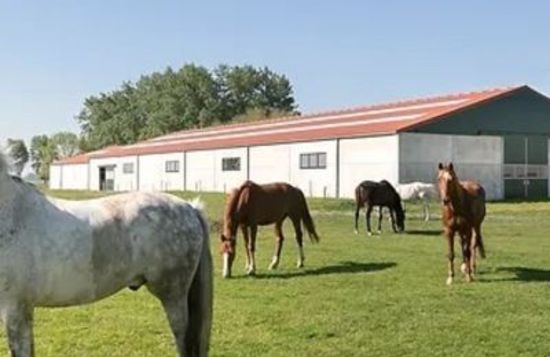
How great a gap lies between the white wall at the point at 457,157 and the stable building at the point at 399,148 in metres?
0.05

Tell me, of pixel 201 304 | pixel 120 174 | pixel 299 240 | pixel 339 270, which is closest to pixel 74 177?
pixel 120 174

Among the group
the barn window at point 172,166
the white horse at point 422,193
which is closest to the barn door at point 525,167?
the white horse at point 422,193

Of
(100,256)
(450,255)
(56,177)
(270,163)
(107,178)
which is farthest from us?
(56,177)

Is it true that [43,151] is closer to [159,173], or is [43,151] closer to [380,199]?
[159,173]

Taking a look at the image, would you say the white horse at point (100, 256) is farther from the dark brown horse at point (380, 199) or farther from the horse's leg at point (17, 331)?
the dark brown horse at point (380, 199)

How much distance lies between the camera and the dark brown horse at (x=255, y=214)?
1227 centimetres

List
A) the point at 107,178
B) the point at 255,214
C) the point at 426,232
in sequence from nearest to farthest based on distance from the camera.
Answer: the point at 255,214
the point at 426,232
the point at 107,178

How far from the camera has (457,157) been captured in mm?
37188

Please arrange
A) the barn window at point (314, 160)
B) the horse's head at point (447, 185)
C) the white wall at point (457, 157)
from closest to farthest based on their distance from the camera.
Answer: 1. the horse's head at point (447, 185)
2. the white wall at point (457, 157)
3. the barn window at point (314, 160)

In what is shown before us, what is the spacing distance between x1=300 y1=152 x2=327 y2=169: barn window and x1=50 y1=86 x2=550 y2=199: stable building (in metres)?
0.06

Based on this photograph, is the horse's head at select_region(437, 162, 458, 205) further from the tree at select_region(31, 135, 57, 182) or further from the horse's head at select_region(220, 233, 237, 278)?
the tree at select_region(31, 135, 57, 182)

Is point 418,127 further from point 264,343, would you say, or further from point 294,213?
point 264,343

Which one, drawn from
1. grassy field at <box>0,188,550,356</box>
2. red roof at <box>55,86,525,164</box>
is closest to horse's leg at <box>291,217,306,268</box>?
grassy field at <box>0,188,550,356</box>

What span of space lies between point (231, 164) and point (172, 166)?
24.4ft
